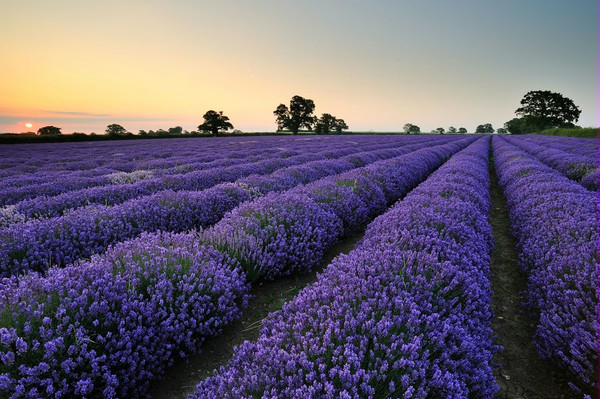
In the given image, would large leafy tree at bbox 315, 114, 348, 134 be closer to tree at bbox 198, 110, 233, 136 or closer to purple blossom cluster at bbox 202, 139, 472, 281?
tree at bbox 198, 110, 233, 136

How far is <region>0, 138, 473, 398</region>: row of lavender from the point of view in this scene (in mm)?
1924

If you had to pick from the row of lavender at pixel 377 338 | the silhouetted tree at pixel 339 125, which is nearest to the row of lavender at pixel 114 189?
the row of lavender at pixel 377 338

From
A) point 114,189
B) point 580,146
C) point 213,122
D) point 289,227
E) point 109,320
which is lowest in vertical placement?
point 109,320

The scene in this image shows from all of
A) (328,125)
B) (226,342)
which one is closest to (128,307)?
(226,342)

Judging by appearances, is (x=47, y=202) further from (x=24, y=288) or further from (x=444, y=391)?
(x=444, y=391)

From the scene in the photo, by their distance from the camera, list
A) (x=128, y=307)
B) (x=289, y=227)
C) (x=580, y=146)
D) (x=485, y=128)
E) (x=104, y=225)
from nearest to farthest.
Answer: (x=128, y=307)
(x=289, y=227)
(x=104, y=225)
(x=580, y=146)
(x=485, y=128)

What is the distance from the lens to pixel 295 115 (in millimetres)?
81688

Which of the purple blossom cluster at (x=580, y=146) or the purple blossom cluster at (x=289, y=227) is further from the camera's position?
the purple blossom cluster at (x=580, y=146)

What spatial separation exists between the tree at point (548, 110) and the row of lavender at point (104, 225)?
9479 cm

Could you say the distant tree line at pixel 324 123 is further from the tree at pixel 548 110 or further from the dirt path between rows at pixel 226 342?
the dirt path between rows at pixel 226 342

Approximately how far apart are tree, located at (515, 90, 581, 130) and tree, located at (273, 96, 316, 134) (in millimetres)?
56839

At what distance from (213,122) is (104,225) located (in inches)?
2661

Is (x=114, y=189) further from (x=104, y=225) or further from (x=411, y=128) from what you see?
(x=411, y=128)

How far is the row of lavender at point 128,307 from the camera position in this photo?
6.31 feet
